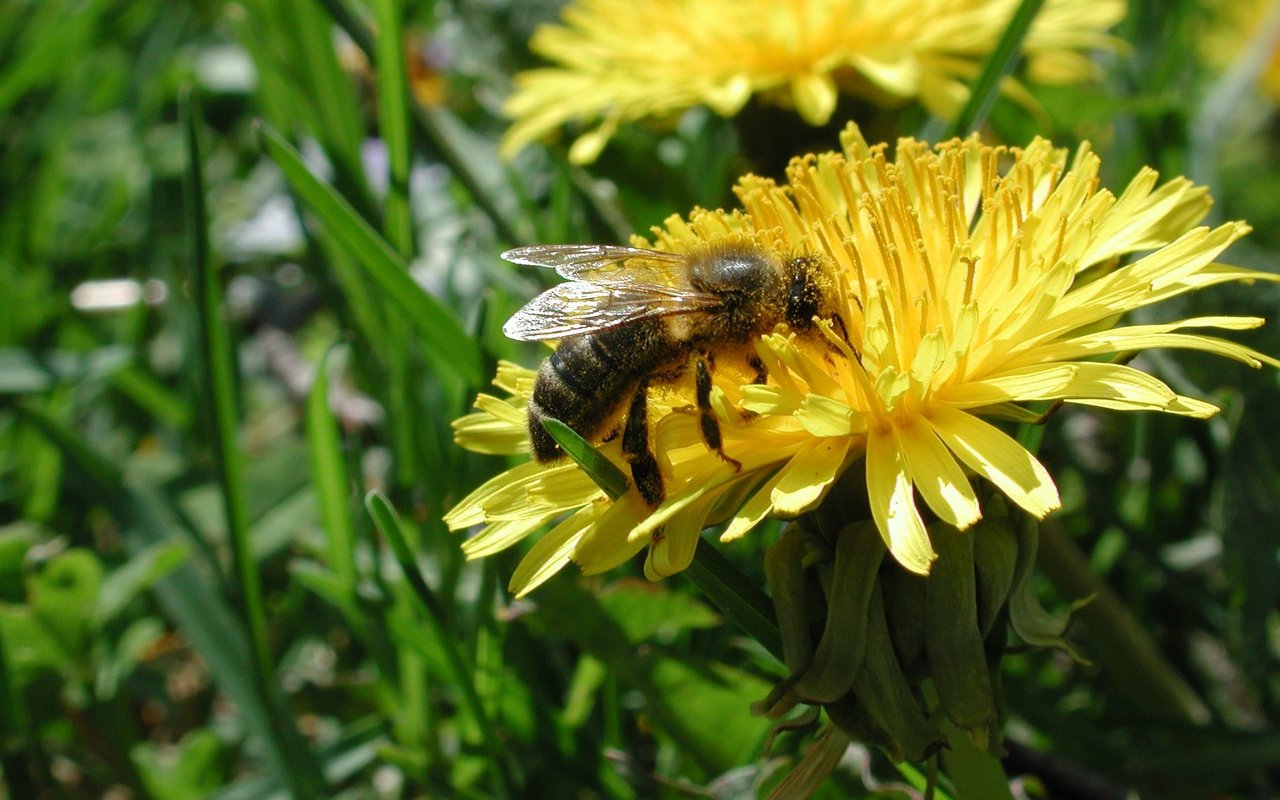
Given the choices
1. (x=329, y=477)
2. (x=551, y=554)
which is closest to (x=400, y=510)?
(x=329, y=477)

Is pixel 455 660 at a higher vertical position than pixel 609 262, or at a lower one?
lower

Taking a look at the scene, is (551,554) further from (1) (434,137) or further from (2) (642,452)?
(1) (434,137)

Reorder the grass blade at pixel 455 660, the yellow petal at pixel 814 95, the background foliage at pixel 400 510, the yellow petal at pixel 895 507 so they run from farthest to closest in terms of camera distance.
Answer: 1. the yellow petal at pixel 814 95
2. the background foliage at pixel 400 510
3. the grass blade at pixel 455 660
4. the yellow petal at pixel 895 507

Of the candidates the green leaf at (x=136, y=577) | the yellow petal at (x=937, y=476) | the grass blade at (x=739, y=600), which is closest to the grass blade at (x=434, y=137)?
the green leaf at (x=136, y=577)

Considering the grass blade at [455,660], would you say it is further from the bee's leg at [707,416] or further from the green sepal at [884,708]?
the green sepal at [884,708]

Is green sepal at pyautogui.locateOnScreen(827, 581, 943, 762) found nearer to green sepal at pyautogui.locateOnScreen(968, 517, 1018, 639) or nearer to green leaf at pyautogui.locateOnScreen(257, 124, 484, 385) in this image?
green sepal at pyautogui.locateOnScreen(968, 517, 1018, 639)

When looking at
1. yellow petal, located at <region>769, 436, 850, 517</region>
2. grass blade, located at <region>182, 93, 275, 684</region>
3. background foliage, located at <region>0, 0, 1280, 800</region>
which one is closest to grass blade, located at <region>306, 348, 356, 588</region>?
background foliage, located at <region>0, 0, 1280, 800</region>
